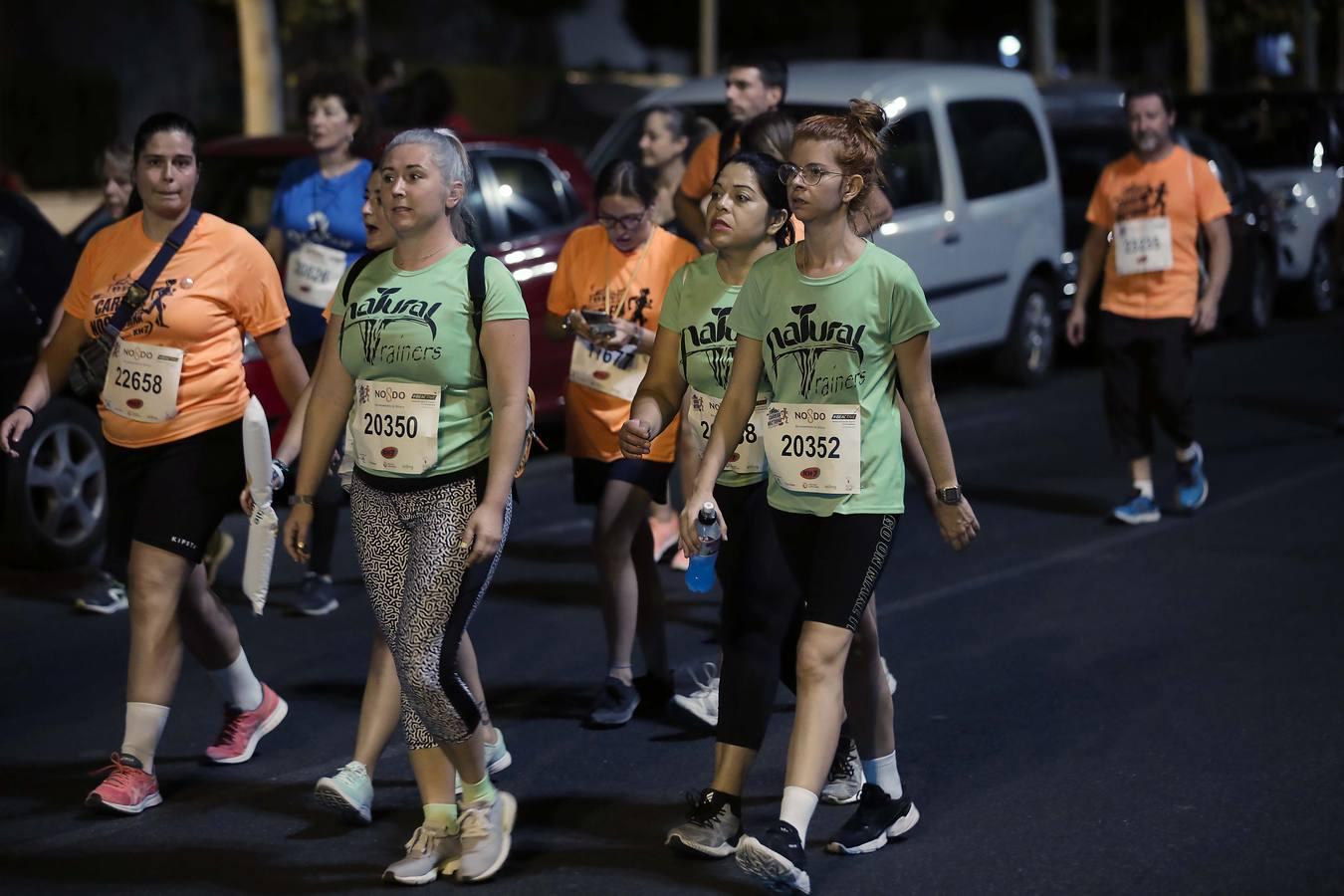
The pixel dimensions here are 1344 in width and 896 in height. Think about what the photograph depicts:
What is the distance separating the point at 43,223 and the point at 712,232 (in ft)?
13.6

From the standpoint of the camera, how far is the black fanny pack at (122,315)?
5.41 m

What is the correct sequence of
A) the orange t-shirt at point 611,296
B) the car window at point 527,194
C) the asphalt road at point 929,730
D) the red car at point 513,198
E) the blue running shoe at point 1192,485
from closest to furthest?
1. the asphalt road at point 929,730
2. the orange t-shirt at point 611,296
3. the blue running shoe at point 1192,485
4. the red car at point 513,198
5. the car window at point 527,194

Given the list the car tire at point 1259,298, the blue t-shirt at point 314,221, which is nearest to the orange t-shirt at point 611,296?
the blue t-shirt at point 314,221

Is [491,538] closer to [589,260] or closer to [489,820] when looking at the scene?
[489,820]

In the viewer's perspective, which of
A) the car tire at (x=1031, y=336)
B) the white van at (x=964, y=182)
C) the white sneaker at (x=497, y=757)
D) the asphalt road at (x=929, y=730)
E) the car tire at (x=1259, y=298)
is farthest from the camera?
the car tire at (x=1259, y=298)

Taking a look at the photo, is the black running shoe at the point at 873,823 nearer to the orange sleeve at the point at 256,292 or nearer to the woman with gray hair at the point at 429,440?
the woman with gray hair at the point at 429,440

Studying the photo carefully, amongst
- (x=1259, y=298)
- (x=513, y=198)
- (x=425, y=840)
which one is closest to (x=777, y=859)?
(x=425, y=840)

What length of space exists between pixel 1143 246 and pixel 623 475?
3.89 meters

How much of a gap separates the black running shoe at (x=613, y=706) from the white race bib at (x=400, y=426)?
1.65m

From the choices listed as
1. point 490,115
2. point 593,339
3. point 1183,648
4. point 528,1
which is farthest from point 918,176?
point 528,1

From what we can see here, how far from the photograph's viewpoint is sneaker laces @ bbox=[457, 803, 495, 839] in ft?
15.9

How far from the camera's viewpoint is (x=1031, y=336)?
13.6 metres

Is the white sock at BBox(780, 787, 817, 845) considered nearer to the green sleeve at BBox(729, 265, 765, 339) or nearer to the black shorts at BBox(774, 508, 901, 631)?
the black shorts at BBox(774, 508, 901, 631)

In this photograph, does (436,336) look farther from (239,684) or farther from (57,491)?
(57,491)
